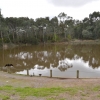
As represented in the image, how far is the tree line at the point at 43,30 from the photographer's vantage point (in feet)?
183

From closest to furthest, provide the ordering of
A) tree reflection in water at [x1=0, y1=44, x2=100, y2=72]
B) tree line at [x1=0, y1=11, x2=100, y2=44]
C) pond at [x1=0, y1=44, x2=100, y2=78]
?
pond at [x1=0, y1=44, x2=100, y2=78] → tree reflection in water at [x1=0, y1=44, x2=100, y2=72] → tree line at [x1=0, y1=11, x2=100, y2=44]

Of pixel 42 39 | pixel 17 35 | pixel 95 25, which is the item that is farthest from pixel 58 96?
pixel 95 25

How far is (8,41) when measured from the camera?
50625mm

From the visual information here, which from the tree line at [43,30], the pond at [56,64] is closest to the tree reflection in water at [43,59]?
the pond at [56,64]

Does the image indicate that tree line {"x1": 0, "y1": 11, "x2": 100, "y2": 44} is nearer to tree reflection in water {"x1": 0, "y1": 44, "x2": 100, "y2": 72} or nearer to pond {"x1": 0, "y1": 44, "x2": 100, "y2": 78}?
tree reflection in water {"x1": 0, "y1": 44, "x2": 100, "y2": 72}

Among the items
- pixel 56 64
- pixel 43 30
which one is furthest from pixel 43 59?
pixel 43 30

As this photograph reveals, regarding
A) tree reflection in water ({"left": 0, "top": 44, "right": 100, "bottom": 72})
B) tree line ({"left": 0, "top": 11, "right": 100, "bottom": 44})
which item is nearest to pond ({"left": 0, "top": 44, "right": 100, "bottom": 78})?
tree reflection in water ({"left": 0, "top": 44, "right": 100, "bottom": 72})

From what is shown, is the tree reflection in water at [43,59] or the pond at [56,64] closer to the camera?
the pond at [56,64]

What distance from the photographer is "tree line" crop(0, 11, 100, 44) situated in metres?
55.8

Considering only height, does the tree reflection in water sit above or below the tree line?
below

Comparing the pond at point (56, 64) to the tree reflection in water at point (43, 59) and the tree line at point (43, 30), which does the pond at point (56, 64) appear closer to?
the tree reflection in water at point (43, 59)

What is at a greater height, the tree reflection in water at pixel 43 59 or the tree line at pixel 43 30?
the tree line at pixel 43 30

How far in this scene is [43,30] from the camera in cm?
6500

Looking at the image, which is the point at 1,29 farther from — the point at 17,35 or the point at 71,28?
the point at 71,28
